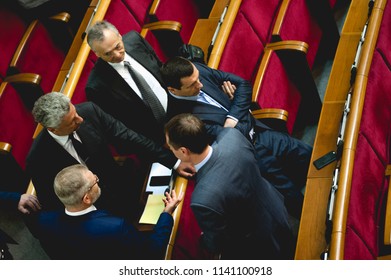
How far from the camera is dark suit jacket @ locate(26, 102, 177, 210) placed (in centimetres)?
55

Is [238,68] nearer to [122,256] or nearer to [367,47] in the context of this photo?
[367,47]

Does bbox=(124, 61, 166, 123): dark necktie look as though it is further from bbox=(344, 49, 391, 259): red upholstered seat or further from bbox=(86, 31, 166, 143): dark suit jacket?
bbox=(344, 49, 391, 259): red upholstered seat

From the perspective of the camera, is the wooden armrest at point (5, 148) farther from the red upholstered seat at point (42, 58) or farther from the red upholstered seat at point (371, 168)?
the red upholstered seat at point (371, 168)

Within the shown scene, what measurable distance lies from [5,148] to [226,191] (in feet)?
1.29

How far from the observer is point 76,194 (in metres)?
0.47

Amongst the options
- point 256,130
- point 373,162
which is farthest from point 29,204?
point 373,162

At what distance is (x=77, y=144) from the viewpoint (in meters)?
0.56

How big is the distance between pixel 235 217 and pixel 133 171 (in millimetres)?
231

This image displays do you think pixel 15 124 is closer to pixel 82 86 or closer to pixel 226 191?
pixel 82 86

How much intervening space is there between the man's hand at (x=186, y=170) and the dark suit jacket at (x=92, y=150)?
3 cm

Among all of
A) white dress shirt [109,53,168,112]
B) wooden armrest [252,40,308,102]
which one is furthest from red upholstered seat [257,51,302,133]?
white dress shirt [109,53,168,112]

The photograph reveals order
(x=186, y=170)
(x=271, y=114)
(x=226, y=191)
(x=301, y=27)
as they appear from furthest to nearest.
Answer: (x=301, y=27) → (x=271, y=114) → (x=186, y=170) → (x=226, y=191)

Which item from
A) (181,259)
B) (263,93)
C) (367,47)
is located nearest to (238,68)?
(263,93)

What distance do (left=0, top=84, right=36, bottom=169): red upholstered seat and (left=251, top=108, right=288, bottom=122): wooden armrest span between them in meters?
0.37
